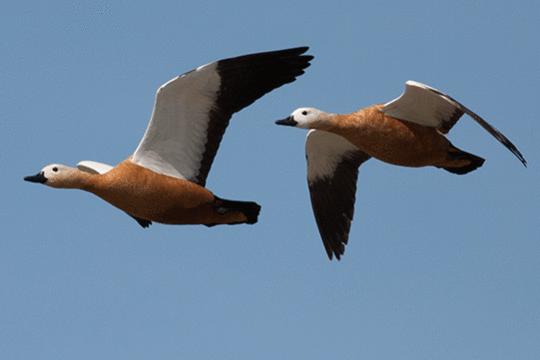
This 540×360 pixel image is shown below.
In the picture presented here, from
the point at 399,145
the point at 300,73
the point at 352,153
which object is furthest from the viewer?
the point at 352,153

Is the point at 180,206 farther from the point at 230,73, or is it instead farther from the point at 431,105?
the point at 431,105

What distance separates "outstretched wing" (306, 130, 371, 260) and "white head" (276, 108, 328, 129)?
55.4 inches

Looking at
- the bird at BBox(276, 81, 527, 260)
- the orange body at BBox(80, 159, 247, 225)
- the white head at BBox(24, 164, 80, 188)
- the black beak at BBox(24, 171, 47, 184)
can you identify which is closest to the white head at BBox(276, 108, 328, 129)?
the bird at BBox(276, 81, 527, 260)

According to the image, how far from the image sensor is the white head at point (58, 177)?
31.0ft

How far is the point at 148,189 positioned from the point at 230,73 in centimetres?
159

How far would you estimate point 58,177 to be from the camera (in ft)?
31.1

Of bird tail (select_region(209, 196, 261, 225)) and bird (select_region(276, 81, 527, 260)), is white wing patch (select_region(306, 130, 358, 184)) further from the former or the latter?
bird tail (select_region(209, 196, 261, 225))

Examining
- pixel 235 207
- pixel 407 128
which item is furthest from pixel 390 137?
pixel 235 207

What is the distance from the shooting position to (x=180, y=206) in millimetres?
9602

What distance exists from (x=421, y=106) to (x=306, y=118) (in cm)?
145

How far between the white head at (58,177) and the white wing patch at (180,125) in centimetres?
75

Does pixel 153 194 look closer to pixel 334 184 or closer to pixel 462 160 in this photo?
pixel 334 184

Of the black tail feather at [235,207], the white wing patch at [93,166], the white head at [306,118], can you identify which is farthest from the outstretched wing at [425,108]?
the white wing patch at [93,166]

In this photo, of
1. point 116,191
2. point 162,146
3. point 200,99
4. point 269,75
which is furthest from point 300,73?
point 116,191
